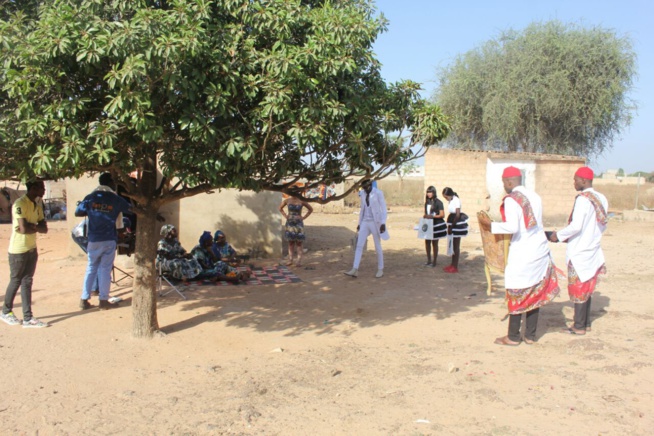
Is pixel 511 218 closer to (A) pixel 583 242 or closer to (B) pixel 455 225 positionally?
(A) pixel 583 242

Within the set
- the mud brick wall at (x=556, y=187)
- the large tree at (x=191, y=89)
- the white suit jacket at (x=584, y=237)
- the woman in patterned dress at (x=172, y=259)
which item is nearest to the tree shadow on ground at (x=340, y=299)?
the woman in patterned dress at (x=172, y=259)

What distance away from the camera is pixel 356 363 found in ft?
17.5

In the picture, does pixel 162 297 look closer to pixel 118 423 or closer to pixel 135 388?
pixel 135 388

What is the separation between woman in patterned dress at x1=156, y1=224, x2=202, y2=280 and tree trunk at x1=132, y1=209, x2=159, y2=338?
2618mm

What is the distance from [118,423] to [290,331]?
8.49 ft

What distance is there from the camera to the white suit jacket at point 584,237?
597 cm

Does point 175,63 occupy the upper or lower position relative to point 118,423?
upper

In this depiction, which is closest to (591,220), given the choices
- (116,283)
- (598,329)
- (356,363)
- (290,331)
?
(598,329)

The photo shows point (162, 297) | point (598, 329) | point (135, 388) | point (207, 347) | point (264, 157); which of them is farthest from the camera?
point (162, 297)

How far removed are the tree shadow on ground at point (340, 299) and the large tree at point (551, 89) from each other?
15850 millimetres

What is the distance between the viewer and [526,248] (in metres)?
5.56

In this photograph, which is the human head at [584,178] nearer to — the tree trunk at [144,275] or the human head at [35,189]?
the tree trunk at [144,275]

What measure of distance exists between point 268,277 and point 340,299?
1.95 metres

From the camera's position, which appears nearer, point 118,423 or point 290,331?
point 118,423
